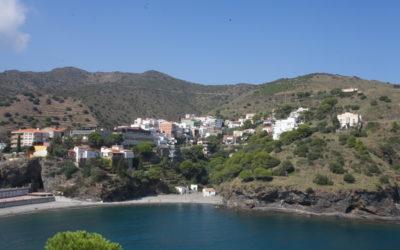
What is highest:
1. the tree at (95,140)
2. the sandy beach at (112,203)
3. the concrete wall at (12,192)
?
the tree at (95,140)

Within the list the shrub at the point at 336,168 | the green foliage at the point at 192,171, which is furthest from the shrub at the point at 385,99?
the green foliage at the point at 192,171

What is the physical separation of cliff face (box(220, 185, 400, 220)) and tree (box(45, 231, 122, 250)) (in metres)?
39.6

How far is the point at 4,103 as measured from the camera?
94062 millimetres

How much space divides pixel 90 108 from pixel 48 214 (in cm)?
5537

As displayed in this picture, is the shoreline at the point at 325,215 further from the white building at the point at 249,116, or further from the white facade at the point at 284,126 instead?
the white building at the point at 249,116

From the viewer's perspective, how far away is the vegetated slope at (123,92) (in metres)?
115

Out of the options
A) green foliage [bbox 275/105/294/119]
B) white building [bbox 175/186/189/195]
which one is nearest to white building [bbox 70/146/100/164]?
white building [bbox 175/186/189/195]

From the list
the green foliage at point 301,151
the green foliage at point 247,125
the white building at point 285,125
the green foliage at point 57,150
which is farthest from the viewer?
the green foliage at point 247,125

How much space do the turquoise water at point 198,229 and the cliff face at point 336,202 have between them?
3.04 metres

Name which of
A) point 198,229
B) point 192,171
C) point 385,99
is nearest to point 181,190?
point 192,171

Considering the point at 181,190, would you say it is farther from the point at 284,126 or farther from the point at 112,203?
the point at 284,126

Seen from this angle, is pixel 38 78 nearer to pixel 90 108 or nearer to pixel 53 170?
pixel 90 108

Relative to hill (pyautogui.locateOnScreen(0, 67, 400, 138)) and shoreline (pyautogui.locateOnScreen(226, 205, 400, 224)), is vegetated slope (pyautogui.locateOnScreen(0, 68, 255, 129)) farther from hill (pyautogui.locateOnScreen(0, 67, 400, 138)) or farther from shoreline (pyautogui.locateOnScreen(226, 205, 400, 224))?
shoreline (pyautogui.locateOnScreen(226, 205, 400, 224))

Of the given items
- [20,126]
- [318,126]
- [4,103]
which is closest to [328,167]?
[318,126]
